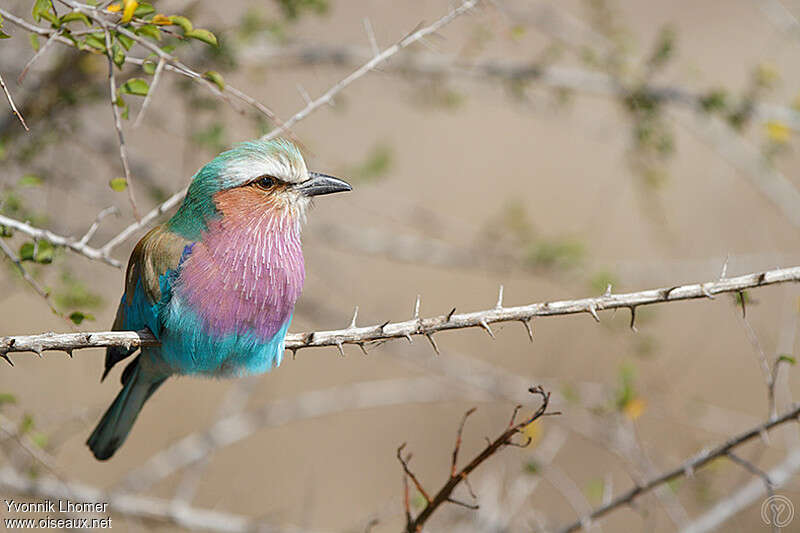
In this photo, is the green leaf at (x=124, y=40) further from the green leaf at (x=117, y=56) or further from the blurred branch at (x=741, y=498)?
the blurred branch at (x=741, y=498)

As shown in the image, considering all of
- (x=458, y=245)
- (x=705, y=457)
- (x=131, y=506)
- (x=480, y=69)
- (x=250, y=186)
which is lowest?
(x=131, y=506)

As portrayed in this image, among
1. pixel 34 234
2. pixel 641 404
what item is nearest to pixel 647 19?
pixel 641 404

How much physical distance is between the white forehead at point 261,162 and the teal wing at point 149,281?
0.30 metres

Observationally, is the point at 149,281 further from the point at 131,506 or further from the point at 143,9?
the point at 131,506

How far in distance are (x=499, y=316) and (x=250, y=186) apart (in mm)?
1204

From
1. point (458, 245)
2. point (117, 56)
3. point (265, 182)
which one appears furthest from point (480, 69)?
point (458, 245)

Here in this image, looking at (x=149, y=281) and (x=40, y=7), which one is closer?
(x=40, y=7)

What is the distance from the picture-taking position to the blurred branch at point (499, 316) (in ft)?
7.06

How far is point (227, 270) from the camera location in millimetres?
2908

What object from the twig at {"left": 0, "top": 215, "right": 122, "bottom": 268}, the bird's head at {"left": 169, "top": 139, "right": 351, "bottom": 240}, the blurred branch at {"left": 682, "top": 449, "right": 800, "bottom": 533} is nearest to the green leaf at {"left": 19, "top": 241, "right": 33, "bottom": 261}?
the twig at {"left": 0, "top": 215, "right": 122, "bottom": 268}

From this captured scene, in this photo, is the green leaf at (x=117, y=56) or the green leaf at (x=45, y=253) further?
the green leaf at (x=45, y=253)

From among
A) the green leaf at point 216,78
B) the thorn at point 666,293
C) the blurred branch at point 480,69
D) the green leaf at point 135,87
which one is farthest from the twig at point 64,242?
the blurred branch at point 480,69

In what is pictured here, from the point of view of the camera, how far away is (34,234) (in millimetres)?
2461

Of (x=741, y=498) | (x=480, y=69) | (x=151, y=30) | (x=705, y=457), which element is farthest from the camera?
(x=480, y=69)
